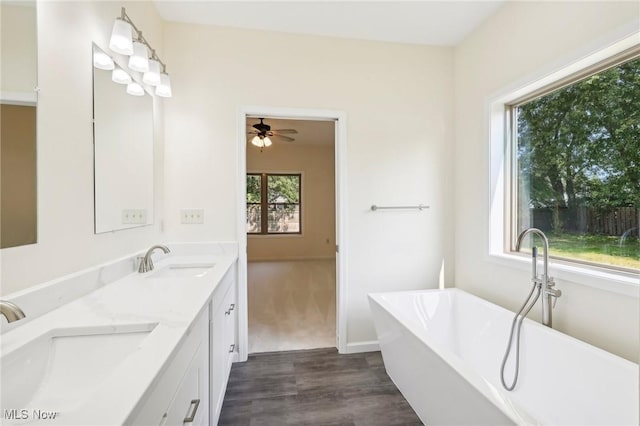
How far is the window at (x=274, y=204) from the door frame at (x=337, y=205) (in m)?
4.60

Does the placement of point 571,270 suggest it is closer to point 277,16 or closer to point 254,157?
point 277,16

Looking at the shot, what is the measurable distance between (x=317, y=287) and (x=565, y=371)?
3437mm

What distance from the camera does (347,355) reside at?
99.2 inches

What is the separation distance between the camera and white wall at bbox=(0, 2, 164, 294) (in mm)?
1101

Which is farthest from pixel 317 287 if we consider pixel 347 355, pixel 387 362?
pixel 387 362

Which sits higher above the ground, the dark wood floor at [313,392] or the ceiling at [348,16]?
the ceiling at [348,16]

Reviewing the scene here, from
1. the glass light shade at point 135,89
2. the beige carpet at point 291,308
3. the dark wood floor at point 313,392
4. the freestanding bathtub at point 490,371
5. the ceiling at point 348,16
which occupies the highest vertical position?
the ceiling at point 348,16

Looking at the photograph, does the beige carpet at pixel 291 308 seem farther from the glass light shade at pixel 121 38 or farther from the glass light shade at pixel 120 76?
the glass light shade at pixel 121 38

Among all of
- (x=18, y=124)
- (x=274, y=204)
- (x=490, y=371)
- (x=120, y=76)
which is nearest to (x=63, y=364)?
(x=18, y=124)

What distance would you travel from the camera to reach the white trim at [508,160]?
1458 mm

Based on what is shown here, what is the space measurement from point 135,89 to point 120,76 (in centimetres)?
15

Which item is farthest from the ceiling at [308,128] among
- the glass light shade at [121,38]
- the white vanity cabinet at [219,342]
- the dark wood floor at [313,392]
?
the dark wood floor at [313,392]

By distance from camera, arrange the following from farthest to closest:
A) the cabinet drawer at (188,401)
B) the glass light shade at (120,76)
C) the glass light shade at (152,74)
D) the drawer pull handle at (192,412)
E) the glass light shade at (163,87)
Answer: the glass light shade at (163,87), the glass light shade at (152,74), the glass light shade at (120,76), the drawer pull handle at (192,412), the cabinet drawer at (188,401)

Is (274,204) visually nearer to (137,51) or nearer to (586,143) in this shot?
(137,51)
